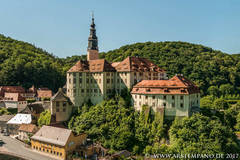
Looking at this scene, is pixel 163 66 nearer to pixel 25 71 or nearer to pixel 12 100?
pixel 25 71

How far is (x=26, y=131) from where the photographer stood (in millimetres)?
57438

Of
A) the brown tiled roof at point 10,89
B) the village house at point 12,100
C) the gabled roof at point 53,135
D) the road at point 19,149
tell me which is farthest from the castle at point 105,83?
the brown tiled roof at point 10,89

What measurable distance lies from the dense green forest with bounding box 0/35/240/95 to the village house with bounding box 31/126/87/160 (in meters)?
61.3

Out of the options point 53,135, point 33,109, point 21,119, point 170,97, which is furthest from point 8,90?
point 170,97

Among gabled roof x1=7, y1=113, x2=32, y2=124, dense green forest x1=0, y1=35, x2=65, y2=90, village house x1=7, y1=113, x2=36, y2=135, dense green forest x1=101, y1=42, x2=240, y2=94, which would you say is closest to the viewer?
village house x1=7, y1=113, x2=36, y2=135

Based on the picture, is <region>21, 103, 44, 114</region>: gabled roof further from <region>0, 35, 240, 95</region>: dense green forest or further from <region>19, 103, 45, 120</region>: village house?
<region>0, 35, 240, 95</region>: dense green forest

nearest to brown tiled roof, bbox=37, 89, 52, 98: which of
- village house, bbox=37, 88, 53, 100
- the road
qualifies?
village house, bbox=37, 88, 53, 100

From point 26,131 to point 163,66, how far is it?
8172cm

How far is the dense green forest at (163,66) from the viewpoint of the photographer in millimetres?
109125

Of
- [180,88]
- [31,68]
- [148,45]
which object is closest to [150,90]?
[180,88]

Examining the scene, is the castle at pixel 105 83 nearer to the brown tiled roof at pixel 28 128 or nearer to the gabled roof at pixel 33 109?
the brown tiled roof at pixel 28 128

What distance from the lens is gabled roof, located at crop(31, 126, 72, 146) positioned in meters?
48.0

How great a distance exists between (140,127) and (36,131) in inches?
1108

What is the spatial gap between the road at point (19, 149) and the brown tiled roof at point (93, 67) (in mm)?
23694
